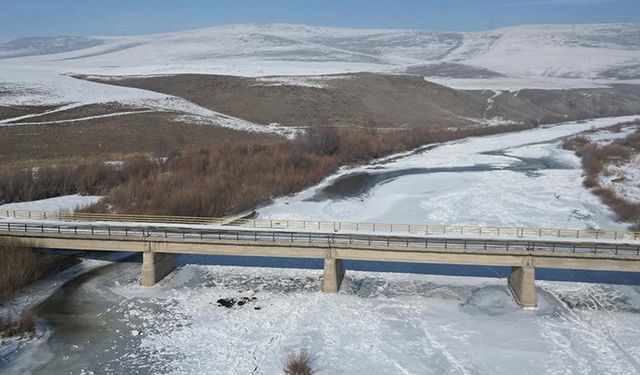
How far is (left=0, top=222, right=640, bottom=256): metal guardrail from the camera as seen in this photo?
25.0 metres

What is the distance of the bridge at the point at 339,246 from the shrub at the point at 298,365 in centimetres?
602

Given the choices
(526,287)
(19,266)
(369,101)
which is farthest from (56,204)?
(369,101)

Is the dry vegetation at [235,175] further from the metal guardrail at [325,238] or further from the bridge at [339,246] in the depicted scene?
the bridge at [339,246]

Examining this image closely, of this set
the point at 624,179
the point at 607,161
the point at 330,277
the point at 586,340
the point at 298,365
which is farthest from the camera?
the point at 607,161

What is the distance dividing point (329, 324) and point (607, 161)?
47552mm

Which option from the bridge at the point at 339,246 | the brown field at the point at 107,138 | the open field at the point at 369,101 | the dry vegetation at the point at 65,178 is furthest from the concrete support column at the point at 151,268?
the open field at the point at 369,101

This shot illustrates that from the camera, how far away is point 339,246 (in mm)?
25500

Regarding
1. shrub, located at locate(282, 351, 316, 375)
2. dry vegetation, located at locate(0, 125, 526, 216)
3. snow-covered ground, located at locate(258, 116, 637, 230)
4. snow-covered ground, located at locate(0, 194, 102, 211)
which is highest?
dry vegetation, located at locate(0, 125, 526, 216)

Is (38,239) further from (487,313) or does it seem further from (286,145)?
(286,145)

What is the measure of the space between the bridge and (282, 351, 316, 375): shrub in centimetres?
602

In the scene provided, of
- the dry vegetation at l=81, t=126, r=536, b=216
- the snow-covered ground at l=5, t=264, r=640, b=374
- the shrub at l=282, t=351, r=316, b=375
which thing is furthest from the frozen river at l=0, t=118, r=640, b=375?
the dry vegetation at l=81, t=126, r=536, b=216

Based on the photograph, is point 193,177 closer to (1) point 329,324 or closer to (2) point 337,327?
(1) point 329,324

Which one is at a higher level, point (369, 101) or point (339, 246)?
point (369, 101)

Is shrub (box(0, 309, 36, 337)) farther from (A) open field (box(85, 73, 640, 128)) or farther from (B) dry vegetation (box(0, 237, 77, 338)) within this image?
(A) open field (box(85, 73, 640, 128))
